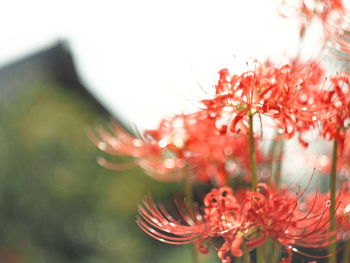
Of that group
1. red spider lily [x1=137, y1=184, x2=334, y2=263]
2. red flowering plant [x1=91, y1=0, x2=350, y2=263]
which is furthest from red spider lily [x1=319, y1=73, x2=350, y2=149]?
red spider lily [x1=137, y1=184, x2=334, y2=263]

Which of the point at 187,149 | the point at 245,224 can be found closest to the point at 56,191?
the point at 187,149

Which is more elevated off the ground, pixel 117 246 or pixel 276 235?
pixel 117 246

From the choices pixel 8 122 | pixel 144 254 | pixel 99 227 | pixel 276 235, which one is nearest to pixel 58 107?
pixel 8 122

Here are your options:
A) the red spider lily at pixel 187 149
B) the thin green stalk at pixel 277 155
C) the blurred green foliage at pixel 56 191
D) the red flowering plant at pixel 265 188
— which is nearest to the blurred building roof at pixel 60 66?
the blurred green foliage at pixel 56 191

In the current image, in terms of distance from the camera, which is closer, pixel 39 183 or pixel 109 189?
pixel 39 183

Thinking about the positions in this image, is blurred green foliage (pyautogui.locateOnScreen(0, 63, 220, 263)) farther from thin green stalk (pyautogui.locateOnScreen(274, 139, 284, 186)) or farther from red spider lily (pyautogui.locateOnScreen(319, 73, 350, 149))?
red spider lily (pyautogui.locateOnScreen(319, 73, 350, 149))

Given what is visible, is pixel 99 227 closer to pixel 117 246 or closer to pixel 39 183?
pixel 117 246
